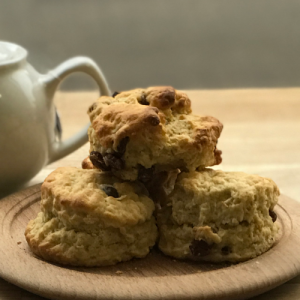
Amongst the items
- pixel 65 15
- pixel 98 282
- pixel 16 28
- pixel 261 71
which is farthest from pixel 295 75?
pixel 98 282

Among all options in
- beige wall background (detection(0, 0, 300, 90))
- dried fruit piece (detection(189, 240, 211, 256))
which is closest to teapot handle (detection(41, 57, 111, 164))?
dried fruit piece (detection(189, 240, 211, 256))

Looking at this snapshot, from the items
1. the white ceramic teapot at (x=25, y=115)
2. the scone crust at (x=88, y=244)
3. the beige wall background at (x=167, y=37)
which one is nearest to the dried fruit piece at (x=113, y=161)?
the scone crust at (x=88, y=244)

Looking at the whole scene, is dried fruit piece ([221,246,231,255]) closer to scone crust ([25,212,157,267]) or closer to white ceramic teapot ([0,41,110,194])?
scone crust ([25,212,157,267])

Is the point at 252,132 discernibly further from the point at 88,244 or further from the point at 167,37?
the point at 88,244

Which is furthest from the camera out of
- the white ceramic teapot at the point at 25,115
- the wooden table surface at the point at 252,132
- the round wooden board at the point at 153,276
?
the wooden table surface at the point at 252,132

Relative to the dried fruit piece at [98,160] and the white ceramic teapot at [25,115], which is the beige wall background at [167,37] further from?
the dried fruit piece at [98,160]

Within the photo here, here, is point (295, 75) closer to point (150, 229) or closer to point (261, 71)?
point (261, 71)
